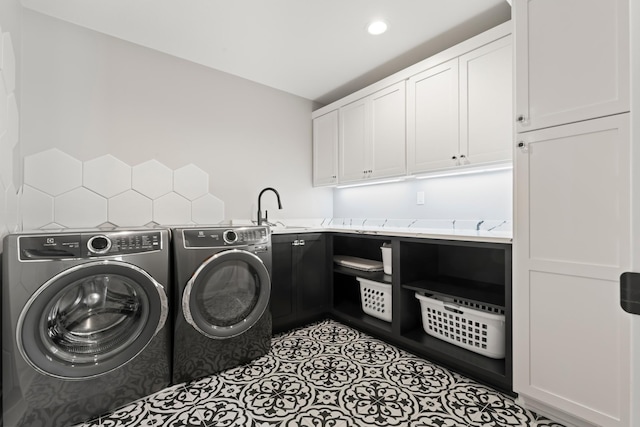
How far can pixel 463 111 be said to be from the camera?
2152 millimetres

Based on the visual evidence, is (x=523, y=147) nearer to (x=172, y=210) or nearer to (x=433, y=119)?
(x=433, y=119)

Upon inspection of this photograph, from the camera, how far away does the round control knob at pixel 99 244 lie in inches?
57.8

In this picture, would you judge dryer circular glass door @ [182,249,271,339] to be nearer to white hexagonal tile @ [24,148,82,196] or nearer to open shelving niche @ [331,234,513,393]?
open shelving niche @ [331,234,513,393]

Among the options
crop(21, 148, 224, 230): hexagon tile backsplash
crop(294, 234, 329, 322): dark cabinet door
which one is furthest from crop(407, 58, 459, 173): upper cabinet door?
crop(21, 148, 224, 230): hexagon tile backsplash

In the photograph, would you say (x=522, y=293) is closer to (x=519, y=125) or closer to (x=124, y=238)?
(x=519, y=125)

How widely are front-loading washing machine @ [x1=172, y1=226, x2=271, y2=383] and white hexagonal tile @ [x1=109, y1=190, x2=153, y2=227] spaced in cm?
81

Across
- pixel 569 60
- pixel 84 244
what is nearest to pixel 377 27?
pixel 569 60

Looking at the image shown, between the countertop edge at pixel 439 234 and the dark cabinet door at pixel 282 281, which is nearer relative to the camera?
the countertop edge at pixel 439 234

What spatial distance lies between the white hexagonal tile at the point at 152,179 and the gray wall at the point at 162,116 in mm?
48

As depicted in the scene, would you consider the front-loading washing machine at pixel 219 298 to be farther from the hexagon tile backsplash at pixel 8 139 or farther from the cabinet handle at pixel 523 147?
the cabinet handle at pixel 523 147

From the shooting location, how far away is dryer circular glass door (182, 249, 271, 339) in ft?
5.83

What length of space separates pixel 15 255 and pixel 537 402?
247cm

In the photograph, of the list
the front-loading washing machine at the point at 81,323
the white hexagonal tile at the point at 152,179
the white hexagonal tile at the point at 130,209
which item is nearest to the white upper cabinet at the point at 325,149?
the white hexagonal tile at the point at 152,179

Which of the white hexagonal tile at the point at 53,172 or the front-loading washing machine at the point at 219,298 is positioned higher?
the white hexagonal tile at the point at 53,172
